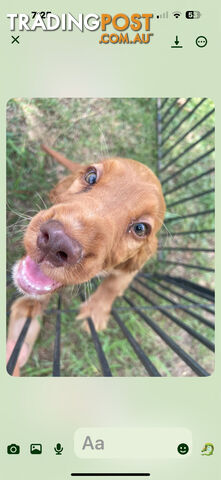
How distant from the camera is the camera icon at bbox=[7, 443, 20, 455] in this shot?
4.09 ft

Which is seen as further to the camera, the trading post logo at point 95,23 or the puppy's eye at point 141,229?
the puppy's eye at point 141,229

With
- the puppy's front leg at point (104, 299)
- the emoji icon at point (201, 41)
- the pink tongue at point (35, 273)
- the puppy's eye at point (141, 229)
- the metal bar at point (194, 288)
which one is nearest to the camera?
Answer: the emoji icon at point (201, 41)

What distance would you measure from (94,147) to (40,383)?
247 centimetres

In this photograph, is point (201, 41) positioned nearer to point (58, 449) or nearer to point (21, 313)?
point (58, 449)

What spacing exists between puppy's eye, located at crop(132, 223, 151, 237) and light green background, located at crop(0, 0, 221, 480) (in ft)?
2.29

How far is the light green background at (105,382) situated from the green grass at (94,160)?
50.5 inches

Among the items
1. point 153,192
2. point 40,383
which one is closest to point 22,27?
point 153,192

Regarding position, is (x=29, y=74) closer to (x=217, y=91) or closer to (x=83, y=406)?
(x=217, y=91)

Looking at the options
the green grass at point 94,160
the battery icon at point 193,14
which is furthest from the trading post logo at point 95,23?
the green grass at point 94,160

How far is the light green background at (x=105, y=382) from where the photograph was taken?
1252 mm

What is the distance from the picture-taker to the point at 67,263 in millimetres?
1320

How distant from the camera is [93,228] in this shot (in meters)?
1.41

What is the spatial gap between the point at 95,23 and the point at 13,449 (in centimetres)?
183

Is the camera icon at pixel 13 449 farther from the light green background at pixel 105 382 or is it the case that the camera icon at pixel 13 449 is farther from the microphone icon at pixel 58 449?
the microphone icon at pixel 58 449
